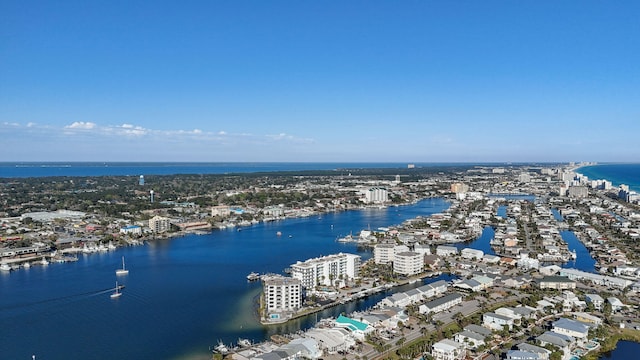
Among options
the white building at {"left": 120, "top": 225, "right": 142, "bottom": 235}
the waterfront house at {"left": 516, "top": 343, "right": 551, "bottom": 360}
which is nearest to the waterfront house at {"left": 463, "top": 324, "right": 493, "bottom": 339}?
the waterfront house at {"left": 516, "top": 343, "right": 551, "bottom": 360}

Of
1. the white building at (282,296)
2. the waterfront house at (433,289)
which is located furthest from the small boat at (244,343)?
the waterfront house at (433,289)

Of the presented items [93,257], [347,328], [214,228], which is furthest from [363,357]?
[214,228]

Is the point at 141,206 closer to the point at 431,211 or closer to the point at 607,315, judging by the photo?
the point at 431,211

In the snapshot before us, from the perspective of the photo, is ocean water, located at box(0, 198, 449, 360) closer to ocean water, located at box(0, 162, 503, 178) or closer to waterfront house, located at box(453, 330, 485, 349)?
waterfront house, located at box(453, 330, 485, 349)

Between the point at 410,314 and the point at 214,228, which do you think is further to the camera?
the point at 214,228

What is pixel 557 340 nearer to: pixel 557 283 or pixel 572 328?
pixel 572 328
